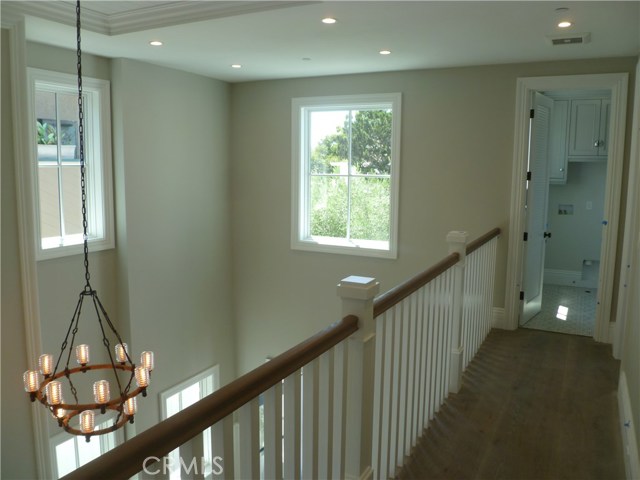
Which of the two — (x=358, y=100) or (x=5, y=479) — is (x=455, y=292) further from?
(x=5, y=479)

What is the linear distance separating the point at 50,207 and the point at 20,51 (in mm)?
1481

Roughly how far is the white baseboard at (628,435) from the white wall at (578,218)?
4.08 m

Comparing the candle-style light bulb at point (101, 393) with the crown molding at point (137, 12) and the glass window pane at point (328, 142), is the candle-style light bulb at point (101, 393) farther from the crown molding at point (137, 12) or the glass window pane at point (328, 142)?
the glass window pane at point (328, 142)

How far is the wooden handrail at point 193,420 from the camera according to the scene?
1.01 metres

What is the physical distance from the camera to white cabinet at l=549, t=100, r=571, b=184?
6477mm

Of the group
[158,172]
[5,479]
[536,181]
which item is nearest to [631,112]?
[536,181]

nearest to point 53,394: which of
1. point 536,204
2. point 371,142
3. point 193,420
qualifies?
point 193,420

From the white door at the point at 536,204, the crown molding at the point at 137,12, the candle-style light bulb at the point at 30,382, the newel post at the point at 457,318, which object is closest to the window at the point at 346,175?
the white door at the point at 536,204

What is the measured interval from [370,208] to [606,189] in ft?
7.89

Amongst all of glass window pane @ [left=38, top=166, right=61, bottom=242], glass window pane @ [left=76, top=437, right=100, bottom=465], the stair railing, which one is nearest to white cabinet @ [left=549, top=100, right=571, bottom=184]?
the stair railing

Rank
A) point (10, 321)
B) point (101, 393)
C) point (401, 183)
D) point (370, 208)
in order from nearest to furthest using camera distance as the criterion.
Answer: point (101, 393) < point (10, 321) < point (401, 183) < point (370, 208)

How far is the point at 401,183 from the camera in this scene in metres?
5.75

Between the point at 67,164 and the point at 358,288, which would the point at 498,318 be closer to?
the point at 358,288

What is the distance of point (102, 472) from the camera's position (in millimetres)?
982
